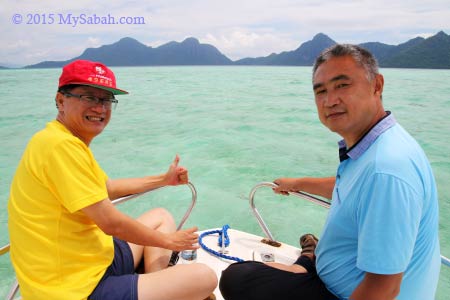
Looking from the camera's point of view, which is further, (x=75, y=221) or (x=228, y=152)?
(x=228, y=152)

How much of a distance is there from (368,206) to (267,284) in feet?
2.50

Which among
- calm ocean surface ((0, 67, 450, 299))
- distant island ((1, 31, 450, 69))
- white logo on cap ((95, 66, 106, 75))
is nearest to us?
white logo on cap ((95, 66, 106, 75))

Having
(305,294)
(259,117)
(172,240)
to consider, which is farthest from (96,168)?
(259,117)

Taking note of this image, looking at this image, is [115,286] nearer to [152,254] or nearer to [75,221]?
[75,221]

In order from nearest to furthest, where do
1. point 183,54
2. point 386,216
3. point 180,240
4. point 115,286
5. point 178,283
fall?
1. point 386,216
2. point 115,286
3. point 178,283
4. point 180,240
5. point 183,54

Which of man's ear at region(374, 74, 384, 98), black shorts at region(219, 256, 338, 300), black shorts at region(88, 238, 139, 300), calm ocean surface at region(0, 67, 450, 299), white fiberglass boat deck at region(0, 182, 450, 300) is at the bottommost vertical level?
calm ocean surface at region(0, 67, 450, 299)

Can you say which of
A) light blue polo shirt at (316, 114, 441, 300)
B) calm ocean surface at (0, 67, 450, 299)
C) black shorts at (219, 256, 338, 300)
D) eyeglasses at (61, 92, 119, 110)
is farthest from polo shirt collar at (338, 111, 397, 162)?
calm ocean surface at (0, 67, 450, 299)

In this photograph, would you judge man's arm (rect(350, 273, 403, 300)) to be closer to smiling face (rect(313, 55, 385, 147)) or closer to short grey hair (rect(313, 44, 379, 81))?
smiling face (rect(313, 55, 385, 147))

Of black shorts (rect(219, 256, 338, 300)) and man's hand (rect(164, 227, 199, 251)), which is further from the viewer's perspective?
man's hand (rect(164, 227, 199, 251))

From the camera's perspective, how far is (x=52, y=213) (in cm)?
148

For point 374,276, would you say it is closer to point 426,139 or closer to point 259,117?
point 426,139

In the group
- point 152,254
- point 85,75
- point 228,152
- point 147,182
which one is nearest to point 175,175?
point 147,182

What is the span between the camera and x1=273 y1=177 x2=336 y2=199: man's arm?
7.54ft

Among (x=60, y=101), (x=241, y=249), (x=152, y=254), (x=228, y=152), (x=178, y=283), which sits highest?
(x=60, y=101)
